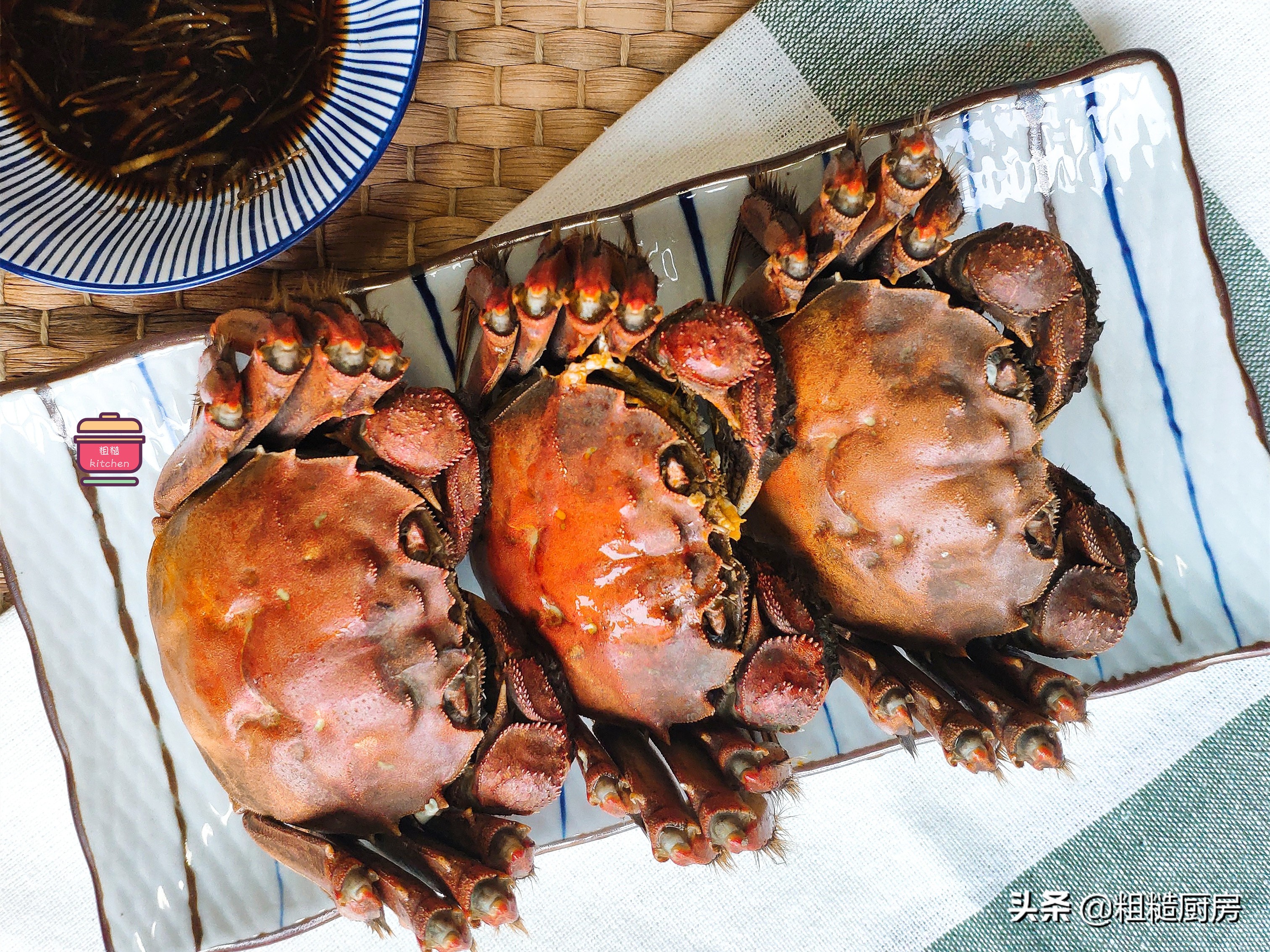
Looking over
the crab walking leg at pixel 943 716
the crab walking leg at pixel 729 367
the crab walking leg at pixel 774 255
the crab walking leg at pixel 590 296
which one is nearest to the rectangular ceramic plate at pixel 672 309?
the crab walking leg at pixel 774 255

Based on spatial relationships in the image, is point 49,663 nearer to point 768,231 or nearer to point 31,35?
point 31,35

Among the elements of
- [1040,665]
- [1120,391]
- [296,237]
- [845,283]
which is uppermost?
[296,237]

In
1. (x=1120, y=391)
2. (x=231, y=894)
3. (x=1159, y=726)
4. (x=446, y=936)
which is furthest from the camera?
(x=1159, y=726)

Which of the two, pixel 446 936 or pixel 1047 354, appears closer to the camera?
pixel 446 936

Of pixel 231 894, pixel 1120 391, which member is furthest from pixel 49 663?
pixel 1120 391

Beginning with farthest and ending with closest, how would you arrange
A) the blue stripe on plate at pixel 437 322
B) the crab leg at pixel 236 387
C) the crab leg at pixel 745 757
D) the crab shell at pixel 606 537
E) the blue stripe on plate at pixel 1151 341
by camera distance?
1. the blue stripe on plate at pixel 1151 341
2. the blue stripe on plate at pixel 437 322
3. the crab leg at pixel 745 757
4. the crab shell at pixel 606 537
5. the crab leg at pixel 236 387

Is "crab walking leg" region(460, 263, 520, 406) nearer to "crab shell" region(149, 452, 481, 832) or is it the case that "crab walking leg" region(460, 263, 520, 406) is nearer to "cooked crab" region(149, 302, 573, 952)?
"cooked crab" region(149, 302, 573, 952)

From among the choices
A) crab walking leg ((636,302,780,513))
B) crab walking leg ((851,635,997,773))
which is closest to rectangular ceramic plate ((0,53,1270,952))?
crab walking leg ((851,635,997,773))

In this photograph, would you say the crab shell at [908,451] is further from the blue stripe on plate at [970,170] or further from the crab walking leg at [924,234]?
the blue stripe on plate at [970,170]
